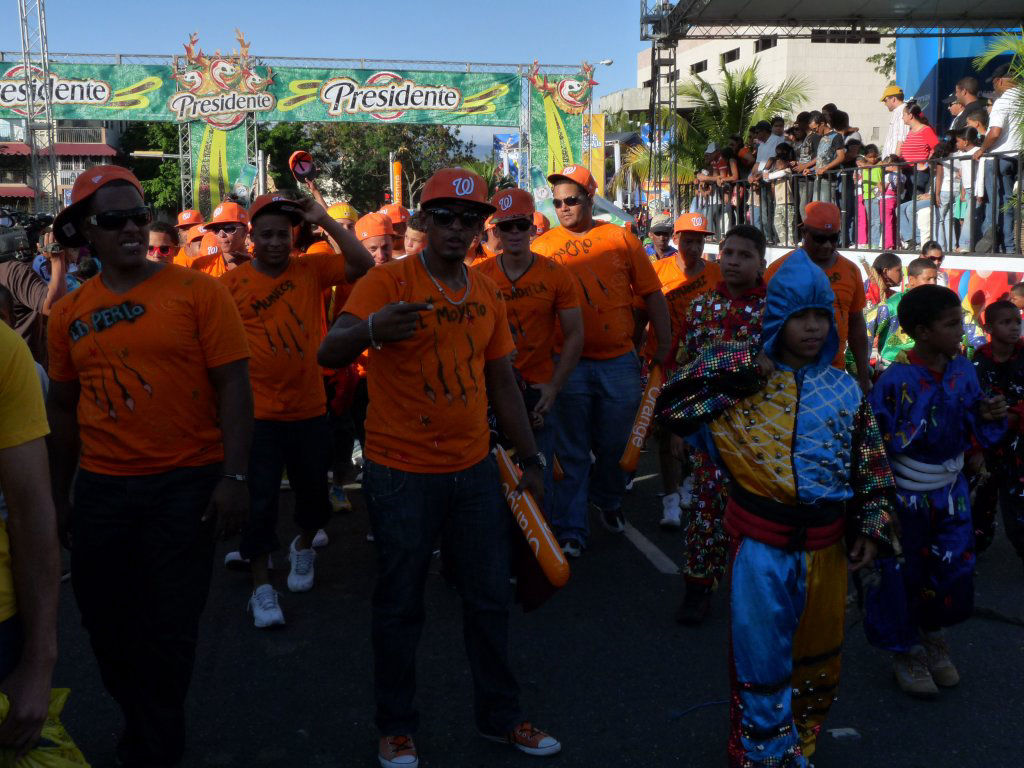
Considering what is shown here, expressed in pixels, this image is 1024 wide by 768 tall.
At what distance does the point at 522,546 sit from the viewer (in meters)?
3.77

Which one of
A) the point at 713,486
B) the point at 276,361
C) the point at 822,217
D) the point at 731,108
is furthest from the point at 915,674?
the point at 731,108

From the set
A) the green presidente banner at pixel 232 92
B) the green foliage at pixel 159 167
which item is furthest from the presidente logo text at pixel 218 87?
the green foliage at pixel 159 167

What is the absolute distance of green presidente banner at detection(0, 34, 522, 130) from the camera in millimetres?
24500

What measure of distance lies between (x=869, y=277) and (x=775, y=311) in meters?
7.77

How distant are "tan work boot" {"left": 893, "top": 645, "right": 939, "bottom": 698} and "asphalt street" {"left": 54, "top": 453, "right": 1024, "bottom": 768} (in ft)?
0.15

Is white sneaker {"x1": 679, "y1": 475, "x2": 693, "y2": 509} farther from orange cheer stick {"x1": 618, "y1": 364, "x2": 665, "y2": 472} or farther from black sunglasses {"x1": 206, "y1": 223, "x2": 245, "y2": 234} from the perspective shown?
black sunglasses {"x1": 206, "y1": 223, "x2": 245, "y2": 234}

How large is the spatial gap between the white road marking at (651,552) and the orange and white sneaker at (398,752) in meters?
2.58

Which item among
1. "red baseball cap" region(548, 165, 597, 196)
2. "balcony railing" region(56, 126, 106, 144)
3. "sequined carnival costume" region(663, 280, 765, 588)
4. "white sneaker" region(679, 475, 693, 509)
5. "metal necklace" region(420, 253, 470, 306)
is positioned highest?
"balcony railing" region(56, 126, 106, 144)

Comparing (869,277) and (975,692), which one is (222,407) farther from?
(869,277)

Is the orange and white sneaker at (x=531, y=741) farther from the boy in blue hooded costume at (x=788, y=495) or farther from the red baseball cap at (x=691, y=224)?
the red baseball cap at (x=691, y=224)

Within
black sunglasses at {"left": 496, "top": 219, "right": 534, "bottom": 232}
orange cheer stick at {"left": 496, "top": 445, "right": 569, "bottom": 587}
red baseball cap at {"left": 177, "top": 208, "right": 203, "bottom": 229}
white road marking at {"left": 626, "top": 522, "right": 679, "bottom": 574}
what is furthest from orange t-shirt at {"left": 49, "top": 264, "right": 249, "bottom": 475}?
red baseball cap at {"left": 177, "top": 208, "right": 203, "bottom": 229}

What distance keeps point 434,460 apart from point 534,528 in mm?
458

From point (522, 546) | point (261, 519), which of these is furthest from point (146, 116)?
point (522, 546)

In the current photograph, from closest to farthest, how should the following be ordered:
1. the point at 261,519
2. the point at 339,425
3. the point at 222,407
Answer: the point at 222,407, the point at 261,519, the point at 339,425
